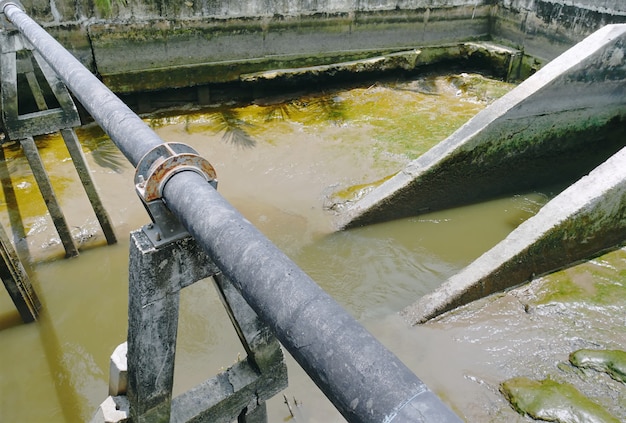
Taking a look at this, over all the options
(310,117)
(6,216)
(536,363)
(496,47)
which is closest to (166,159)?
(536,363)

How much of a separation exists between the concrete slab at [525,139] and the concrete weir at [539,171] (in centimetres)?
1

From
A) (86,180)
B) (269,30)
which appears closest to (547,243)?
(86,180)

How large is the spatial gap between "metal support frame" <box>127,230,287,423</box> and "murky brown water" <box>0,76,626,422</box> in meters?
1.30

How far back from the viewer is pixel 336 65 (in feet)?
28.8

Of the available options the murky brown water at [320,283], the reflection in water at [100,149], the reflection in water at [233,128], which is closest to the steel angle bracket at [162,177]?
the murky brown water at [320,283]

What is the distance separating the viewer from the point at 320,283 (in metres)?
4.55

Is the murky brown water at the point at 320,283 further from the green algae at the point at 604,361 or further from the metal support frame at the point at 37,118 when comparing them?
the metal support frame at the point at 37,118

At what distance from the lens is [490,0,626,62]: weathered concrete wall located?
26.5ft

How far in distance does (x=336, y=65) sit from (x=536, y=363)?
6.76 meters

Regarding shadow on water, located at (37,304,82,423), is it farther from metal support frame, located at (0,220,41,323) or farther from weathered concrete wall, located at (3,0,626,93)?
weathered concrete wall, located at (3,0,626,93)

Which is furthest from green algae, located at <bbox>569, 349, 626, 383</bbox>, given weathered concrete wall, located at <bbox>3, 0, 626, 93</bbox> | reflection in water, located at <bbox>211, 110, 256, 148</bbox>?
weathered concrete wall, located at <bbox>3, 0, 626, 93</bbox>

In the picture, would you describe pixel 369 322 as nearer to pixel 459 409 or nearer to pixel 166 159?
pixel 459 409

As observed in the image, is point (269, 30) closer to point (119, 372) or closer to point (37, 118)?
point (37, 118)

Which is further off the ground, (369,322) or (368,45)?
(368,45)
